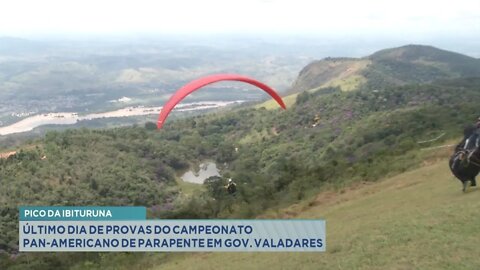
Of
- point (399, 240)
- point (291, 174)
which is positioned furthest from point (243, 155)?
point (399, 240)

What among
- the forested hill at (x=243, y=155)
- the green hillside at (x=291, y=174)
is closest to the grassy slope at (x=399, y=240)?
the green hillside at (x=291, y=174)

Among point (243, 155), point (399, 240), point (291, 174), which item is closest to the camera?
point (399, 240)

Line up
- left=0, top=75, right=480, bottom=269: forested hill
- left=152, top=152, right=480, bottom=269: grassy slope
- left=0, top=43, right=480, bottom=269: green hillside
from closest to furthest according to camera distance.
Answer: left=152, top=152, right=480, bottom=269: grassy slope, left=0, top=43, right=480, bottom=269: green hillside, left=0, top=75, right=480, bottom=269: forested hill

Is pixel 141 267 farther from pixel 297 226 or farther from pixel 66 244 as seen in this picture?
pixel 297 226

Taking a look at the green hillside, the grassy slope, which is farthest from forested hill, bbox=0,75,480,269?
the grassy slope

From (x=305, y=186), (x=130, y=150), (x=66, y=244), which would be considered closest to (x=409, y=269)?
(x=66, y=244)

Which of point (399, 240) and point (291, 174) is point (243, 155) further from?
point (399, 240)

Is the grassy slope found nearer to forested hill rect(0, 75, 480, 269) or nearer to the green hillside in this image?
the green hillside

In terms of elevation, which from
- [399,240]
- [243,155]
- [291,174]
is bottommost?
[243,155]
